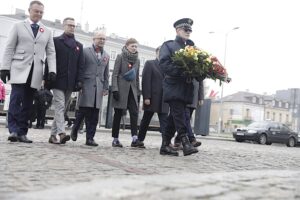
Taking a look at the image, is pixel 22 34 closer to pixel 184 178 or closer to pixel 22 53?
pixel 22 53

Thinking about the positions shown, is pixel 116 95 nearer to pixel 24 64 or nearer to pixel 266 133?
pixel 24 64

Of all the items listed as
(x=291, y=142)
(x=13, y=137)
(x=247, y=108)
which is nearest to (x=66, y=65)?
(x=13, y=137)

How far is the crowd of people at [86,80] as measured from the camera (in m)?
7.46

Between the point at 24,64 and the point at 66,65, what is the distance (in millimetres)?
823

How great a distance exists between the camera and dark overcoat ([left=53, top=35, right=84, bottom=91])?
322 inches

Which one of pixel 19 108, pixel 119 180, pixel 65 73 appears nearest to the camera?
pixel 119 180

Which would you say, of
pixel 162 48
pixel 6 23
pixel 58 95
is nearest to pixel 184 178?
pixel 162 48

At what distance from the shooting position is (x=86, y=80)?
868cm

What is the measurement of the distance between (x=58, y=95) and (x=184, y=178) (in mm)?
4509

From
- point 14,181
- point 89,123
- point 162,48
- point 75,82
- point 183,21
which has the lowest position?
point 14,181

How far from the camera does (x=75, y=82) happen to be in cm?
848

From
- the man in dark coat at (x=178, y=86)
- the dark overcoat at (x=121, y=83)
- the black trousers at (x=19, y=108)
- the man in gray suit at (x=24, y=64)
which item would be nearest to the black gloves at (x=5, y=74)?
the man in gray suit at (x=24, y=64)

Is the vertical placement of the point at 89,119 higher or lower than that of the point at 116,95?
lower

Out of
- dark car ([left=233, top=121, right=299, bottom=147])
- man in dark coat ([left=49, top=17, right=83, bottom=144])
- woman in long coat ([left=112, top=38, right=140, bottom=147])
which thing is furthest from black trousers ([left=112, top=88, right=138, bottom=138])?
dark car ([left=233, top=121, right=299, bottom=147])
